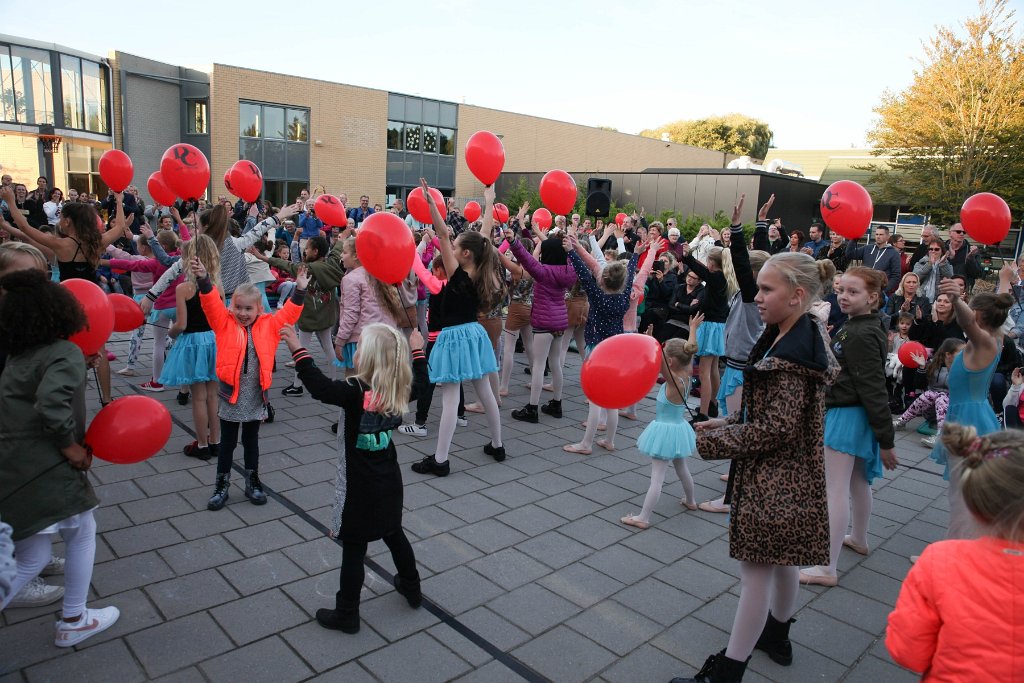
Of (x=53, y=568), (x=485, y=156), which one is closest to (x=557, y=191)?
(x=485, y=156)

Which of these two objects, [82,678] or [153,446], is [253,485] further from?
[82,678]

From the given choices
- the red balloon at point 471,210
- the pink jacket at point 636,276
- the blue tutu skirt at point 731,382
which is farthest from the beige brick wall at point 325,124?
the blue tutu skirt at point 731,382

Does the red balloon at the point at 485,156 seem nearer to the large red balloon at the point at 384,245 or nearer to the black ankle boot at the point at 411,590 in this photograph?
the large red balloon at the point at 384,245

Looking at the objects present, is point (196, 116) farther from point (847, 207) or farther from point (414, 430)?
point (847, 207)

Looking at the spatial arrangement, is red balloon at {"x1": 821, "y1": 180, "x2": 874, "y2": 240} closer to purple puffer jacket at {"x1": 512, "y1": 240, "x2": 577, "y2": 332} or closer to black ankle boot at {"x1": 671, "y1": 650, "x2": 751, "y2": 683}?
purple puffer jacket at {"x1": 512, "y1": 240, "x2": 577, "y2": 332}

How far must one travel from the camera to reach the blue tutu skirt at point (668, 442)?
4.47 metres

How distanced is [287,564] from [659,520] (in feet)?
8.18

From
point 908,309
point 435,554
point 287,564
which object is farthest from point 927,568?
point 908,309

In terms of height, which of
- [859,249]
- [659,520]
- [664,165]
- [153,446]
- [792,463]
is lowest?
[659,520]

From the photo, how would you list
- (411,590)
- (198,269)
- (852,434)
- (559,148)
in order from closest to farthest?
(411,590) → (852,434) → (198,269) → (559,148)

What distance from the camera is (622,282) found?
6223 mm

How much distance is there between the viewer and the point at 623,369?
3.13m

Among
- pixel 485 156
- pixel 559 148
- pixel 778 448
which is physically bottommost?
pixel 778 448

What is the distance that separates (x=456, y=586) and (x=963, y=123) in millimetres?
21911
